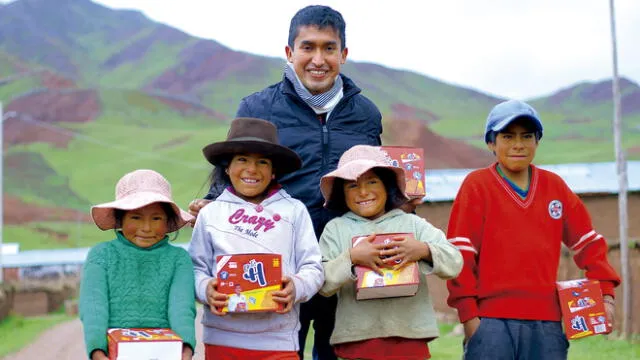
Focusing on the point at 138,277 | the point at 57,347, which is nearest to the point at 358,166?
the point at 138,277

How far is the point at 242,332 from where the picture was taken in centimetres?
478

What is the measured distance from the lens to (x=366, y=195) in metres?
4.98

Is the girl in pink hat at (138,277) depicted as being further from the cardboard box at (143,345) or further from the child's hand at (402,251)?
the child's hand at (402,251)

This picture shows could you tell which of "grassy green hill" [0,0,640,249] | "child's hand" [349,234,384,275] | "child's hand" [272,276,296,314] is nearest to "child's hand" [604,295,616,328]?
"child's hand" [349,234,384,275]

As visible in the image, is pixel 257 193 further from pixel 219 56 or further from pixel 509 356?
pixel 219 56

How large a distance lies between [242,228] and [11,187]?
99.1m

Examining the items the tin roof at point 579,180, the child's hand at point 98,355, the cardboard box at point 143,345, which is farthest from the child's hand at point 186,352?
the tin roof at point 579,180

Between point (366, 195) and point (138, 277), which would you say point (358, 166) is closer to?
point (366, 195)

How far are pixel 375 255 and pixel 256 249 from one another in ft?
1.85

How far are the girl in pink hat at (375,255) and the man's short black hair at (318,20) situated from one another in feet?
2.29

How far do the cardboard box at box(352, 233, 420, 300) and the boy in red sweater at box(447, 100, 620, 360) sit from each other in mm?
400

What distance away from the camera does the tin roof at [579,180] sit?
20.0m

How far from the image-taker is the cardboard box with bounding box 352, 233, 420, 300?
15.4 feet

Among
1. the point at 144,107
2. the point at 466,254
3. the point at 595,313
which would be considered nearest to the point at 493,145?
the point at 466,254
